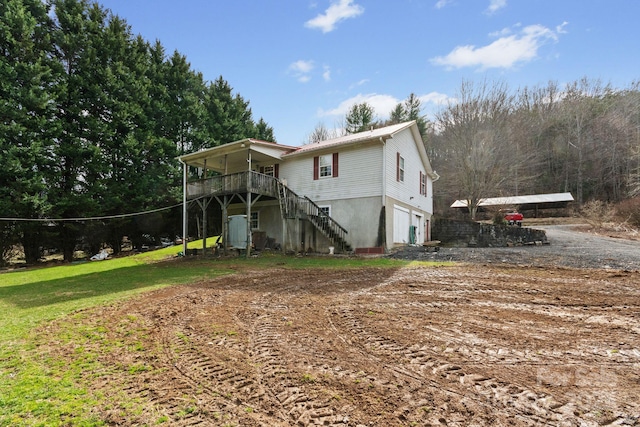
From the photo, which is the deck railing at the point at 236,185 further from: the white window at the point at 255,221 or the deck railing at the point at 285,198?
the white window at the point at 255,221

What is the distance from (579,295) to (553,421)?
17.1 feet

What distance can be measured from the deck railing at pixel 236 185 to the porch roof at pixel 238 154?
47.5 inches

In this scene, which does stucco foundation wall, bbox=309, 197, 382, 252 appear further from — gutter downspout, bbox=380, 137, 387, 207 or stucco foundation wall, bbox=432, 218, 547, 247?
stucco foundation wall, bbox=432, 218, 547, 247

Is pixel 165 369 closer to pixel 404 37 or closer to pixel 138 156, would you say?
pixel 404 37

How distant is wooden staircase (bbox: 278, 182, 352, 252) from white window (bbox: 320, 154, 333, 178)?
174 cm

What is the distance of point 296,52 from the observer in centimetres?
1526

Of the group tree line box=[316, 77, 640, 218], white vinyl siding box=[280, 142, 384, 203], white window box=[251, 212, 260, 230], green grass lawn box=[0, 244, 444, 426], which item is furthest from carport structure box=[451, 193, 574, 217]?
green grass lawn box=[0, 244, 444, 426]

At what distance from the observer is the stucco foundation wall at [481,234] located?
17.5 m

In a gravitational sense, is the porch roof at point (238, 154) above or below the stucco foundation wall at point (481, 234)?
above

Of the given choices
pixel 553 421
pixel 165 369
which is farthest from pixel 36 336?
pixel 553 421

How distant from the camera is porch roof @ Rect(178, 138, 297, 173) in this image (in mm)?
16242

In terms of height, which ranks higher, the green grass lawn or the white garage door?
the white garage door

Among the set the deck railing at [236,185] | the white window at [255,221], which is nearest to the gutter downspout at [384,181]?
the deck railing at [236,185]

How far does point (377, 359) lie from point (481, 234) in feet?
62.5
